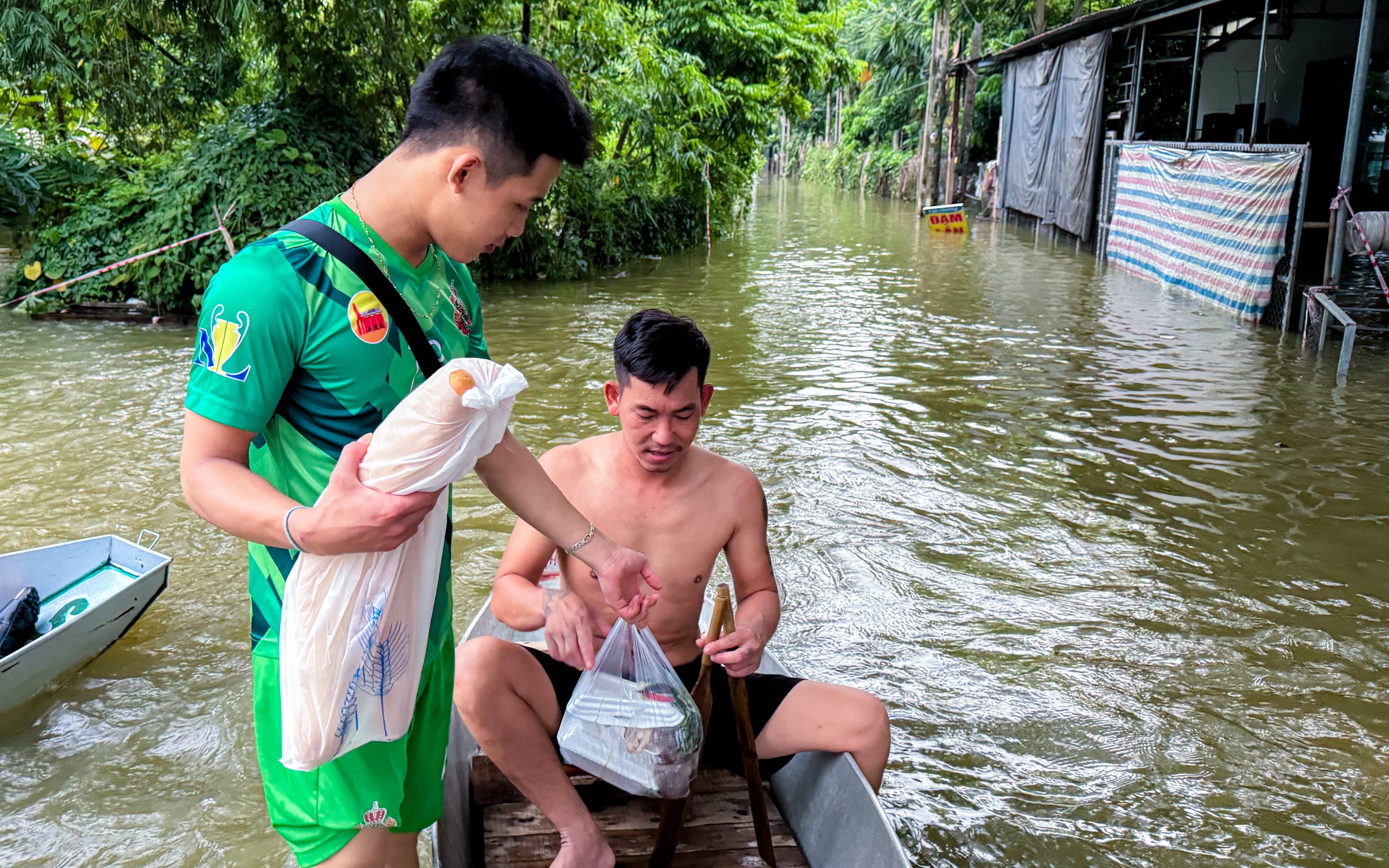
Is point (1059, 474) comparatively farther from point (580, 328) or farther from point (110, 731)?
point (580, 328)

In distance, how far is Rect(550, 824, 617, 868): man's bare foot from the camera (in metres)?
2.44

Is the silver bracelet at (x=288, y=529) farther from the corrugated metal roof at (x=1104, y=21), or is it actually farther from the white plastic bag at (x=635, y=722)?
the corrugated metal roof at (x=1104, y=21)

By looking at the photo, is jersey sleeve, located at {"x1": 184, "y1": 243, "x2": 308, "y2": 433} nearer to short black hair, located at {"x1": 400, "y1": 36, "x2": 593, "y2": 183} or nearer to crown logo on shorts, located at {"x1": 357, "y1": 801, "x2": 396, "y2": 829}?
short black hair, located at {"x1": 400, "y1": 36, "x2": 593, "y2": 183}

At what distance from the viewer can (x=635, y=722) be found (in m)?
2.38

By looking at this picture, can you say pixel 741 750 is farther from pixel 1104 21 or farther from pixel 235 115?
pixel 1104 21

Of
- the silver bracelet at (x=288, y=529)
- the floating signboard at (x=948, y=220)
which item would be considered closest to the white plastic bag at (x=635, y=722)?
the silver bracelet at (x=288, y=529)

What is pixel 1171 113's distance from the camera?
19.0 m

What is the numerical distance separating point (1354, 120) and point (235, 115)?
1227 cm

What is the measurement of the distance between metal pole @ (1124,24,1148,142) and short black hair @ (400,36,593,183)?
15.0 metres

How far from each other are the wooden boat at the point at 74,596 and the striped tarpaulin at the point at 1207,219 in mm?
9804

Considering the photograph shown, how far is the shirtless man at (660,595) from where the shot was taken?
2.51 metres

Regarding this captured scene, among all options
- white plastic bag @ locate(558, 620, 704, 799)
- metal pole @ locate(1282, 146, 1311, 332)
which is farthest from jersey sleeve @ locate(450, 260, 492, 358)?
metal pole @ locate(1282, 146, 1311, 332)

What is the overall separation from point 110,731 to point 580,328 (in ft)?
25.9

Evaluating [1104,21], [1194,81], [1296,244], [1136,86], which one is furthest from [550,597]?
[1104,21]
